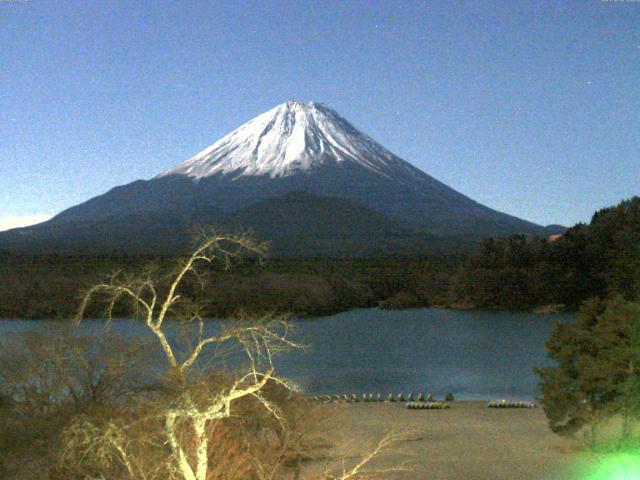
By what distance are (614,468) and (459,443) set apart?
7.02ft

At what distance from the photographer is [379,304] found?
3191cm

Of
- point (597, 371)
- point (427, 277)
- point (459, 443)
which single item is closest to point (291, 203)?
point (427, 277)

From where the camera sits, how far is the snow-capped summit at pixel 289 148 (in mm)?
55906

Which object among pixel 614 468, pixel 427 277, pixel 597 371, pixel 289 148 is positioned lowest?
pixel 614 468

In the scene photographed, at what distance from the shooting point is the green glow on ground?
680 centimetres

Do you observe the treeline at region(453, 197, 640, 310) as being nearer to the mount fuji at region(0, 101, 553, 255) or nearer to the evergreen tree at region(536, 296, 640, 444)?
the mount fuji at region(0, 101, 553, 255)

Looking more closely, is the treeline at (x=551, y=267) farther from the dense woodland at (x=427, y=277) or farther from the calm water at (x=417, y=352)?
the calm water at (x=417, y=352)

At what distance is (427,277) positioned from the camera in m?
33.6

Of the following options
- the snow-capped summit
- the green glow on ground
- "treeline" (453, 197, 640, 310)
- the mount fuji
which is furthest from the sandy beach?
the snow-capped summit

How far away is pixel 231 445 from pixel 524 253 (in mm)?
25132

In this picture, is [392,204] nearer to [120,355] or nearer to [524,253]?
[524,253]

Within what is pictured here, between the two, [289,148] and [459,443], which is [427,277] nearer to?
[459,443]

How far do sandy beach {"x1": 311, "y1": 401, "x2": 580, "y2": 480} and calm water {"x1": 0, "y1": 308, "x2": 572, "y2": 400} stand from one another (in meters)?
2.32

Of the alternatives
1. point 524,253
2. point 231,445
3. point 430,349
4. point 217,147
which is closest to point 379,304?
point 524,253
